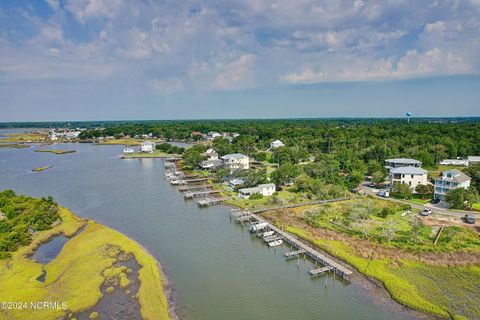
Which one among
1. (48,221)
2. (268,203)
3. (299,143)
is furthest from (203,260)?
(299,143)

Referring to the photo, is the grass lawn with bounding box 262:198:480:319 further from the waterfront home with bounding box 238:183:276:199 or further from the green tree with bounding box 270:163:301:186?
the green tree with bounding box 270:163:301:186

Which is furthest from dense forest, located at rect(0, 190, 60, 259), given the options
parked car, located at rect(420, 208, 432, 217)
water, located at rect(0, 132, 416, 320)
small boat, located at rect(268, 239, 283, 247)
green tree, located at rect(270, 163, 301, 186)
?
parked car, located at rect(420, 208, 432, 217)

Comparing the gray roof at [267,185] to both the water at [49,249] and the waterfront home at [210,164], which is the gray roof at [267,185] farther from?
the water at [49,249]

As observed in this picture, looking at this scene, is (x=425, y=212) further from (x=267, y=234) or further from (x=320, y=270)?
(x=267, y=234)

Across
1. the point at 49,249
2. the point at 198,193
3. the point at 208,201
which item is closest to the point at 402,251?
the point at 208,201

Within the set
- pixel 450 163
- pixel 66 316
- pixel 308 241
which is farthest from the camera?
pixel 450 163

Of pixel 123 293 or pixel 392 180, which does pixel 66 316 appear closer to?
pixel 123 293
